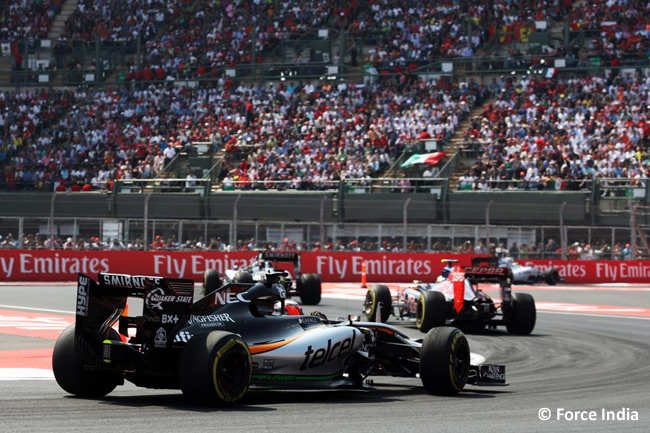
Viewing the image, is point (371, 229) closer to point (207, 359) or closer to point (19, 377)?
point (19, 377)

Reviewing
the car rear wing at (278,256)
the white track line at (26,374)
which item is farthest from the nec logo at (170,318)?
the car rear wing at (278,256)

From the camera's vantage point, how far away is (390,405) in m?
10.2

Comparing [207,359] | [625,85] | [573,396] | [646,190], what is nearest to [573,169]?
[646,190]

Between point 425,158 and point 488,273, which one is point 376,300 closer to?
point 488,273

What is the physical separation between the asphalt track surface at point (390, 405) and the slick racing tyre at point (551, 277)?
69.6 feet

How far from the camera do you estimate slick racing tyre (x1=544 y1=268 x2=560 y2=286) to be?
3722 cm

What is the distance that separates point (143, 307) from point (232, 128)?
40.1m

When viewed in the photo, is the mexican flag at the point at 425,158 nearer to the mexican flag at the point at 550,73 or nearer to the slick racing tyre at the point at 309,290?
the mexican flag at the point at 550,73

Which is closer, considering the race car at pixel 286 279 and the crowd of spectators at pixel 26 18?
the race car at pixel 286 279

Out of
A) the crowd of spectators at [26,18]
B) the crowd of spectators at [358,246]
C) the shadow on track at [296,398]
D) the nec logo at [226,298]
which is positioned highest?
the crowd of spectators at [26,18]

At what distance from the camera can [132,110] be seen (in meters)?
Answer: 52.7

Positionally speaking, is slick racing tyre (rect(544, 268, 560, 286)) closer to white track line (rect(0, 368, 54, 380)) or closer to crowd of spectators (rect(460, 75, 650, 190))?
crowd of spectators (rect(460, 75, 650, 190))

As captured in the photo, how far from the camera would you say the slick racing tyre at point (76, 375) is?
33.2ft

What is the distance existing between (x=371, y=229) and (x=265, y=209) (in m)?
4.84
